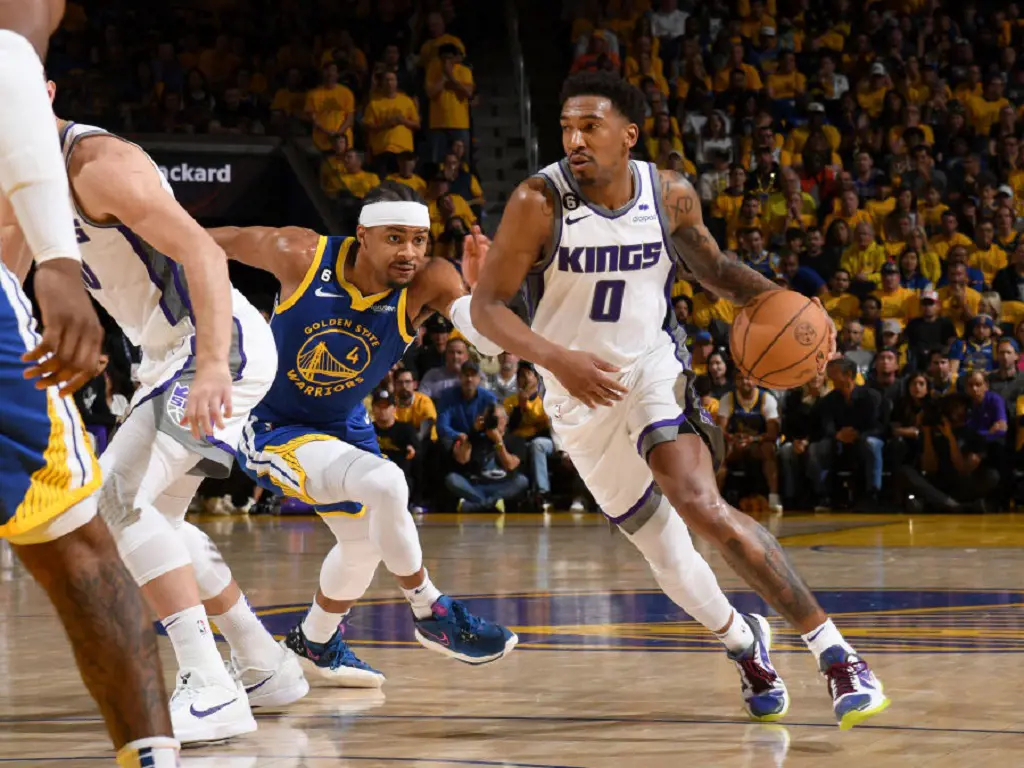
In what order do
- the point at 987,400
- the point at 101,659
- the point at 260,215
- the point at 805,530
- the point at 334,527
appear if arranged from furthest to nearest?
1. the point at 260,215
2. the point at 987,400
3. the point at 805,530
4. the point at 334,527
5. the point at 101,659

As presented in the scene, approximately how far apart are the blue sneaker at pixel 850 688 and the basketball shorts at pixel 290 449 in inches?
65.1

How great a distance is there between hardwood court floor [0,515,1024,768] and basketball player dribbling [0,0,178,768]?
4.08 feet

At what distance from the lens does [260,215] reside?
15.2 metres

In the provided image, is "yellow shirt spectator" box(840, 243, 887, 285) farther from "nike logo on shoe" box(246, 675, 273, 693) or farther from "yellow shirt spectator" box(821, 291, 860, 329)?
"nike logo on shoe" box(246, 675, 273, 693)

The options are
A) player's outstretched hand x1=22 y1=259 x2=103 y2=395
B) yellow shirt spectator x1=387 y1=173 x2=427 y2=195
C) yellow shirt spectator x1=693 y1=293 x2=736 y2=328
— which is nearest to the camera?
player's outstretched hand x1=22 y1=259 x2=103 y2=395

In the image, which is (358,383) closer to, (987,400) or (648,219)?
(648,219)

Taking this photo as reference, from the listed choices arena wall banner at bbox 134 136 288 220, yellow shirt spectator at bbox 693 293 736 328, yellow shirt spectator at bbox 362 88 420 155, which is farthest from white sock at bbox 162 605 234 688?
yellow shirt spectator at bbox 362 88 420 155

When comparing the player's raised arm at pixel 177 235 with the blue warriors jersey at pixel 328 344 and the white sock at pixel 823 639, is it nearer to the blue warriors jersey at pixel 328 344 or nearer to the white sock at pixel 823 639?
the blue warriors jersey at pixel 328 344

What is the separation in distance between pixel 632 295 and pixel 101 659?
2.62 m

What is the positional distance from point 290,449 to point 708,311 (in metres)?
9.18

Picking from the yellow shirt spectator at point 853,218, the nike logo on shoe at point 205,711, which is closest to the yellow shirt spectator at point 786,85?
the yellow shirt spectator at point 853,218

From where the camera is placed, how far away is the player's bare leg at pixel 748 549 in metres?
4.54

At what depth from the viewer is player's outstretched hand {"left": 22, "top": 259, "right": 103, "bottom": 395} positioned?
2584 mm

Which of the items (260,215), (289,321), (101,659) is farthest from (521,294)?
(260,215)
